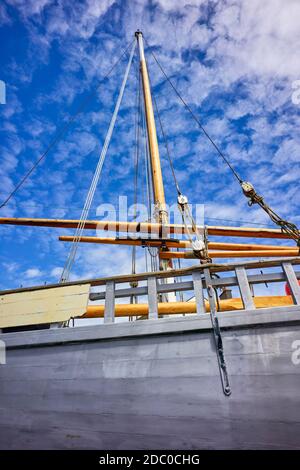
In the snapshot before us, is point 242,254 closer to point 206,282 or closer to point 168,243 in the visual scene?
point 168,243

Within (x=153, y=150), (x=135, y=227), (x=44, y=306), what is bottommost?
(x=44, y=306)

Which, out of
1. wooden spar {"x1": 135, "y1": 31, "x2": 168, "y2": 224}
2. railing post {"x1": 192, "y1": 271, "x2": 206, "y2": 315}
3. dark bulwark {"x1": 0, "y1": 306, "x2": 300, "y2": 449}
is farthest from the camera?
wooden spar {"x1": 135, "y1": 31, "x2": 168, "y2": 224}

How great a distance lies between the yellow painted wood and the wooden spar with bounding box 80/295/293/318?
775 millimetres

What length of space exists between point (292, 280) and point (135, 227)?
7.27 meters

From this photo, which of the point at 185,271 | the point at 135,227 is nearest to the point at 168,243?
the point at 135,227

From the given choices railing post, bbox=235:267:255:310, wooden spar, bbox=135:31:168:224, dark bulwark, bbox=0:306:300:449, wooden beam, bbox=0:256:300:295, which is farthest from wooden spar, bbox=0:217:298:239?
dark bulwark, bbox=0:306:300:449

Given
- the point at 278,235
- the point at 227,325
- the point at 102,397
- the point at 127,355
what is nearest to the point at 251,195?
the point at 227,325

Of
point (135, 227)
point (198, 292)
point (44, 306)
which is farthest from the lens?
point (135, 227)

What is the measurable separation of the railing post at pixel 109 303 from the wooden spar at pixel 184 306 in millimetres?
1110

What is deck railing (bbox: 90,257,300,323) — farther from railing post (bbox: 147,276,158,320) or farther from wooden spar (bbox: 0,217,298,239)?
wooden spar (bbox: 0,217,298,239)

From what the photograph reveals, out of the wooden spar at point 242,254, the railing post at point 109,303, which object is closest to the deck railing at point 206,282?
the railing post at point 109,303

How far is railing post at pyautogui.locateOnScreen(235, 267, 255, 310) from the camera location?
3895 mm

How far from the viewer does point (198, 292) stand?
4.20 metres
